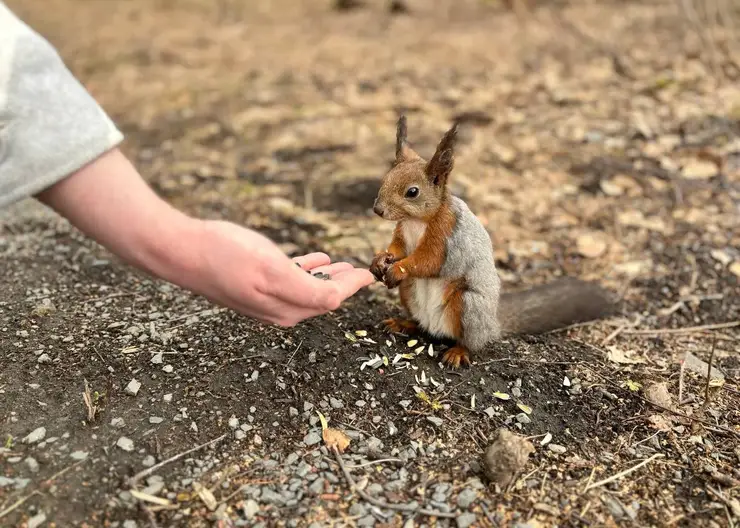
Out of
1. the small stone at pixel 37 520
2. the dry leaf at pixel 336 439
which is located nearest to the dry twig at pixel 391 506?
the dry leaf at pixel 336 439

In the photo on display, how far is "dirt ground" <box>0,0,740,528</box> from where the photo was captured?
7.57 feet

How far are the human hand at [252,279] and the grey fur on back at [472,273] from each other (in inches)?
31.4

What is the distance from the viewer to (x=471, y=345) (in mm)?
2867

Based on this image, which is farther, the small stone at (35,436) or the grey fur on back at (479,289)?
the grey fur on back at (479,289)

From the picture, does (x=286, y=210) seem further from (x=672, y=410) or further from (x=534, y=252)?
(x=672, y=410)

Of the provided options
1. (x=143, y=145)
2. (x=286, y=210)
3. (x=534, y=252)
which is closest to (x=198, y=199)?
(x=286, y=210)

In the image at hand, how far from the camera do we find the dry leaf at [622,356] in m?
3.10

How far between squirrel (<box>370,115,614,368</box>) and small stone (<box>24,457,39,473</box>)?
4.68 feet

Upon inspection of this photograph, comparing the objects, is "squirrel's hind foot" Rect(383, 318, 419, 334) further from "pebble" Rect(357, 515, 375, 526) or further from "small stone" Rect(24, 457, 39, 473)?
Answer: "small stone" Rect(24, 457, 39, 473)

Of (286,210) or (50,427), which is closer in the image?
(50,427)

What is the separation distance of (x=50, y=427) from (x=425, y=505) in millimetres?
1336

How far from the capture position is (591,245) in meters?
4.30

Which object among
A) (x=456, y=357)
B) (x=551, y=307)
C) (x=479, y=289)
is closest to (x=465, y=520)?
(x=456, y=357)

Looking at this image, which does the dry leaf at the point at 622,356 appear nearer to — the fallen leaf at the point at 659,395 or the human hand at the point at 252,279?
the fallen leaf at the point at 659,395
